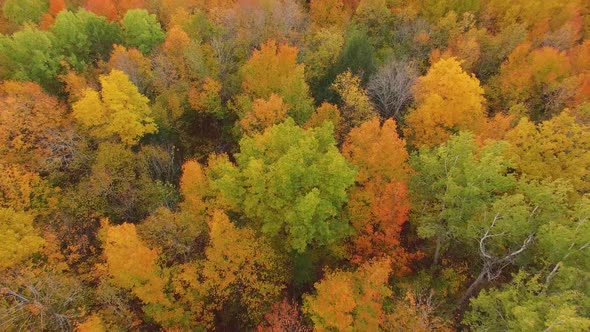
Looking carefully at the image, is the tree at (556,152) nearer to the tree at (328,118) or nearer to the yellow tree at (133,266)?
the tree at (328,118)

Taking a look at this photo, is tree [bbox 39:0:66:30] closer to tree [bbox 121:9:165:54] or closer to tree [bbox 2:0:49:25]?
tree [bbox 2:0:49:25]

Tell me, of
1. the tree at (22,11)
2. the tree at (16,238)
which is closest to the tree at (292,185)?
the tree at (16,238)

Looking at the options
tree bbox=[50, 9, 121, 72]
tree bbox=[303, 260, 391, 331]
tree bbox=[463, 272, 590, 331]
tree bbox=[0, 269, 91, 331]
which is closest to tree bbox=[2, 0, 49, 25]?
A: tree bbox=[50, 9, 121, 72]

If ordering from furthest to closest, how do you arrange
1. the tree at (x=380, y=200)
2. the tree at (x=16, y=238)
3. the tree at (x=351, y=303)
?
the tree at (x=380, y=200), the tree at (x=16, y=238), the tree at (x=351, y=303)

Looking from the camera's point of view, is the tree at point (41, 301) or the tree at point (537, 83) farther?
the tree at point (537, 83)

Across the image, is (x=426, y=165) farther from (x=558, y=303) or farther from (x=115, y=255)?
(x=115, y=255)

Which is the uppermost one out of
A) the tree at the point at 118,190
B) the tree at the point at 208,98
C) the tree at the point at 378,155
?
the tree at the point at 378,155
